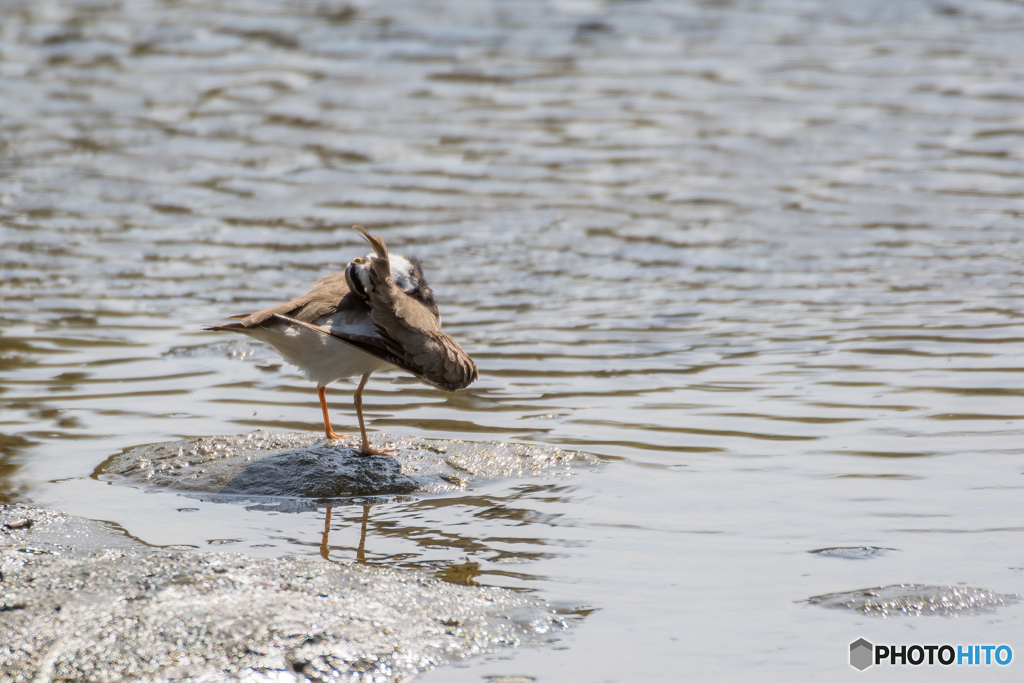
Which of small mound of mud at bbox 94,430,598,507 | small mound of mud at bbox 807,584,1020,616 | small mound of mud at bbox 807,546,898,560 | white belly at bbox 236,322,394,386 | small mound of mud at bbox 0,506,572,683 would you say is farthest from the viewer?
white belly at bbox 236,322,394,386

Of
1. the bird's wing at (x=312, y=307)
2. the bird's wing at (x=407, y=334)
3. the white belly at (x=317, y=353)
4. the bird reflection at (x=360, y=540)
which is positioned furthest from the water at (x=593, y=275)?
the bird's wing at (x=312, y=307)

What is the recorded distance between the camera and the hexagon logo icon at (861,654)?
3895mm

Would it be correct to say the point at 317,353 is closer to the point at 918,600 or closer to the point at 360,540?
the point at 360,540

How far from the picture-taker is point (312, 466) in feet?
18.6

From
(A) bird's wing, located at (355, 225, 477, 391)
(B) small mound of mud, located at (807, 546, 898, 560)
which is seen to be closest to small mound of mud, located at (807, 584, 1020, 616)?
(B) small mound of mud, located at (807, 546, 898, 560)

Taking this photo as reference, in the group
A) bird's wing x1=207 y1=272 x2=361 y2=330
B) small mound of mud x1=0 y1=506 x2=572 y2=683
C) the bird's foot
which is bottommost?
the bird's foot

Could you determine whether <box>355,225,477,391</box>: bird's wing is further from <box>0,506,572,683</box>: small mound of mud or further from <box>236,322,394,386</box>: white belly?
<box>0,506,572,683</box>: small mound of mud

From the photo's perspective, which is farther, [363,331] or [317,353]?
[317,353]

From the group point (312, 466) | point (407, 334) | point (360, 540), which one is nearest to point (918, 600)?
point (360, 540)

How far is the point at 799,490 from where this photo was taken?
18.1 ft

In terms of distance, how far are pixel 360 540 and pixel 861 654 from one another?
82.2 inches

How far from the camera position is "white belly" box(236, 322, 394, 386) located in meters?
5.73

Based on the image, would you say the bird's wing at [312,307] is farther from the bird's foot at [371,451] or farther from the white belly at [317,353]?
the bird's foot at [371,451]

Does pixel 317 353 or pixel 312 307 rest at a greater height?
pixel 312 307
